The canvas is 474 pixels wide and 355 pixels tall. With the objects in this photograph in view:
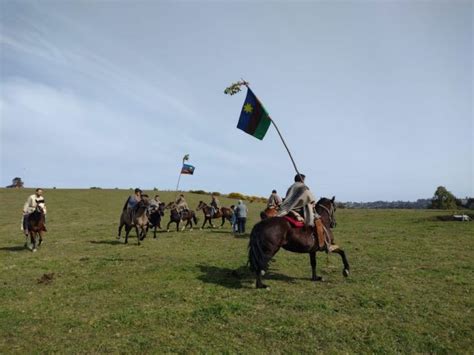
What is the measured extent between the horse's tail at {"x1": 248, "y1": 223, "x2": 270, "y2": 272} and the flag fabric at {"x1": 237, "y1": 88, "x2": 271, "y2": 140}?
4852mm

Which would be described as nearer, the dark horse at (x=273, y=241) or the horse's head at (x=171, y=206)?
the dark horse at (x=273, y=241)

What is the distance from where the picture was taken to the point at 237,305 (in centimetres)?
909

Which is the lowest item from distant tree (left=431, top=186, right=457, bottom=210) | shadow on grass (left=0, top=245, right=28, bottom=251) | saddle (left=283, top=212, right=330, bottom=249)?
shadow on grass (left=0, top=245, right=28, bottom=251)

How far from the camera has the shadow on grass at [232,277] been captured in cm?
1145

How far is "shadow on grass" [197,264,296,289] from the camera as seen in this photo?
37.6 ft

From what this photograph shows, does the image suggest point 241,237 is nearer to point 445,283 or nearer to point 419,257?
point 419,257

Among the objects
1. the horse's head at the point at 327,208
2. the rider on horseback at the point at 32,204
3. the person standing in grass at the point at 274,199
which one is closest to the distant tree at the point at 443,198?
the person standing in grass at the point at 274,199

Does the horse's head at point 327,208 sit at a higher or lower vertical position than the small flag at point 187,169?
lower

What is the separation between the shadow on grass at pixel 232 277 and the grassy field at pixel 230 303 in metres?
0.03

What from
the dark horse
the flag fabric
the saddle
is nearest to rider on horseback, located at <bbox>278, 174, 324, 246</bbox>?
the saddle

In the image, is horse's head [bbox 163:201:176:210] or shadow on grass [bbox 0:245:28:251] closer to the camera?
shadow on grass [bbox 0:245:28:251]

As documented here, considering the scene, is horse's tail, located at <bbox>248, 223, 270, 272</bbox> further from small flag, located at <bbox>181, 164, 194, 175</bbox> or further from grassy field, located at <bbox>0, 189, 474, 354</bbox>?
small flag, located at <bbox>181, 164, 194, 175</bbox>

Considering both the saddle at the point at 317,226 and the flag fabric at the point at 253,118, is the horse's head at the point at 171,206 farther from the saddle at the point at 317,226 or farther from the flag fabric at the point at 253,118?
the saddle at the point at 317,226

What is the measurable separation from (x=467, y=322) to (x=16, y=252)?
18555 millimetres
